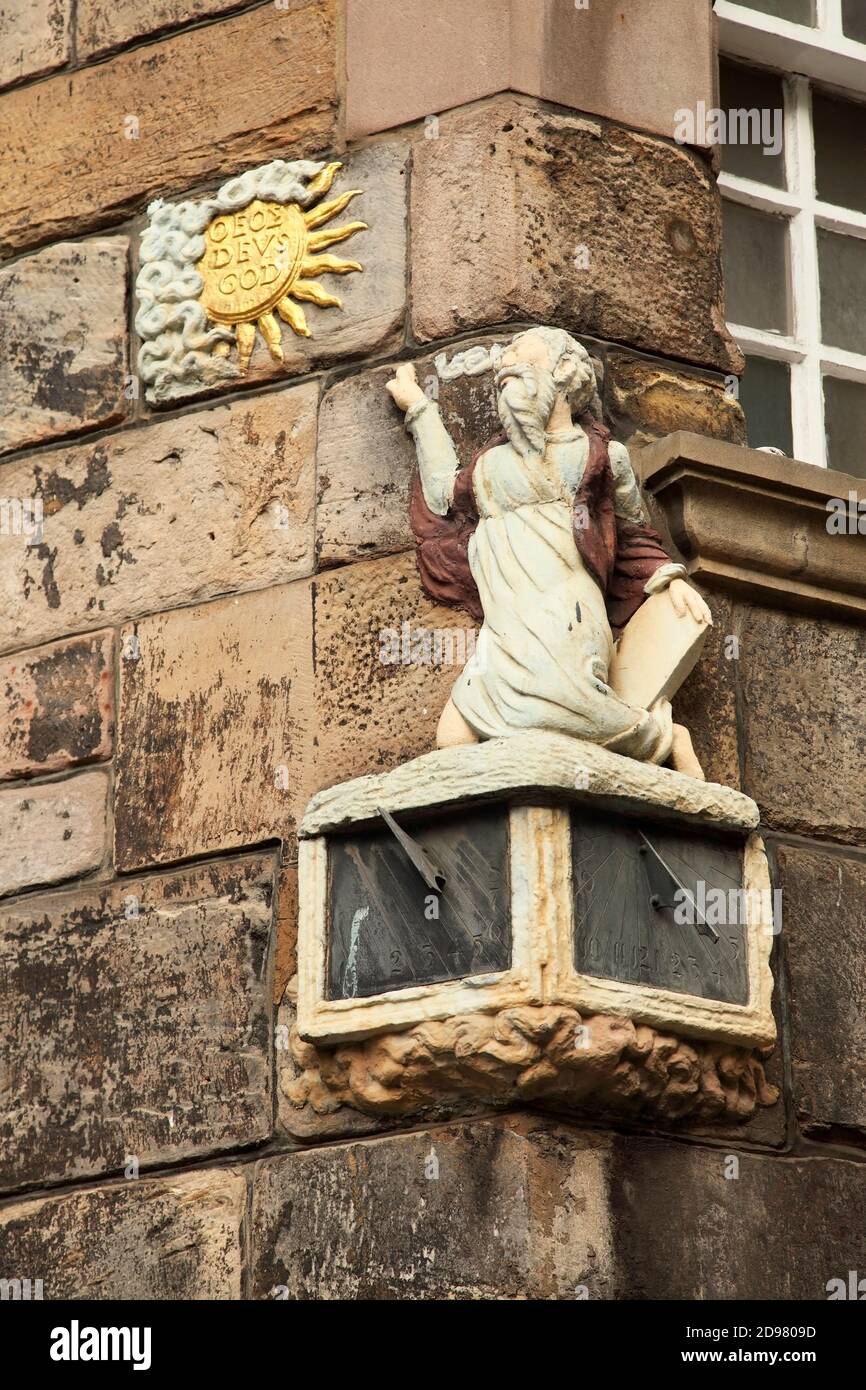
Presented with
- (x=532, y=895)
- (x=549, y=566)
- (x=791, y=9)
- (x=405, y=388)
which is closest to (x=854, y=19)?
(x=791, y=9)

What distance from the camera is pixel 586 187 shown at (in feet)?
18.6

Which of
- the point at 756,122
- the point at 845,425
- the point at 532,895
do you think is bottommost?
→ the point at 532,895

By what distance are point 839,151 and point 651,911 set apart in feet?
7.73

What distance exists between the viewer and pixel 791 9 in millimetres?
6527

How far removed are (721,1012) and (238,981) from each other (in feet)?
3.14

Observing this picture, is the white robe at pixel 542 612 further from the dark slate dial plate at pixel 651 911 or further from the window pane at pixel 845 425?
the window pane at pixel 845 425

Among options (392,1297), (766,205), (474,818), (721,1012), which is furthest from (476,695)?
(766,205)

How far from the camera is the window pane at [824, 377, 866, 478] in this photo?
20.5ft

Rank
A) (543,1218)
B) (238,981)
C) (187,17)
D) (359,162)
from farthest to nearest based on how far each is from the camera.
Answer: (187,17) < (359,162) < (238,981) < (543,1218)

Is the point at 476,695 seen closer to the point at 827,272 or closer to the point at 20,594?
the point at 20,594

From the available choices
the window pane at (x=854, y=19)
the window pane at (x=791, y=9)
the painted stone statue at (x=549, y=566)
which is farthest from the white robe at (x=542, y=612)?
the window pane at (x=854, y=19)

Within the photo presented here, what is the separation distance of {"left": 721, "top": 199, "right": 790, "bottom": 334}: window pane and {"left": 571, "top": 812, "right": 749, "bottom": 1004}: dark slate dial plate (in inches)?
62.1

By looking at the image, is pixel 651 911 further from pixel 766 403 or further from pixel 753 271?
pixel 753 271

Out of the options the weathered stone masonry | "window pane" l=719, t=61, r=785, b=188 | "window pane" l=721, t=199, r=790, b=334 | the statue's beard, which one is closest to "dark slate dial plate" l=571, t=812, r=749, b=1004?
the weathered stone masonry
